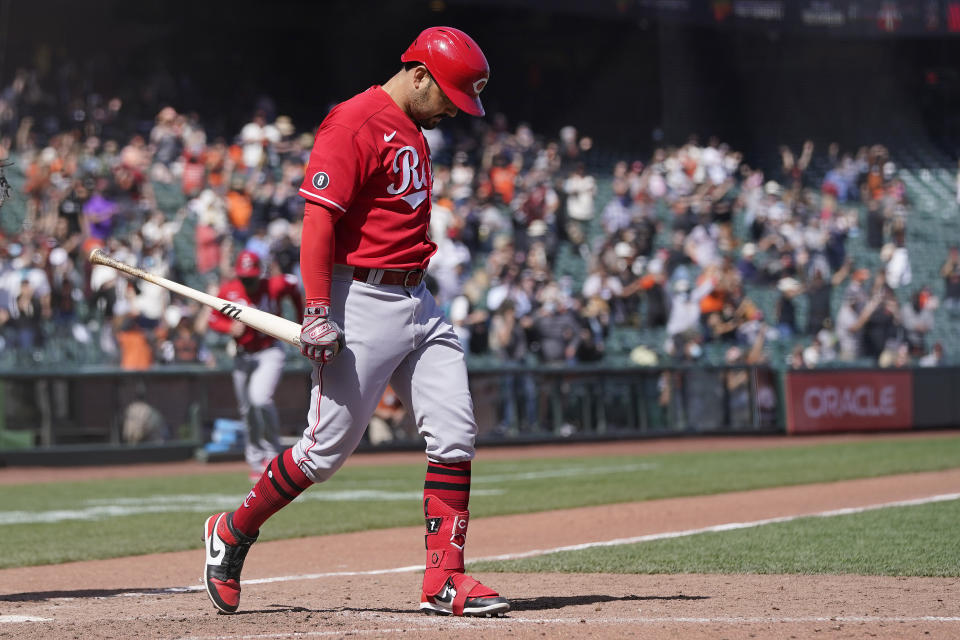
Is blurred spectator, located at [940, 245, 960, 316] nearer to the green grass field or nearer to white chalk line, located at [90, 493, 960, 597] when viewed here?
the green grass field

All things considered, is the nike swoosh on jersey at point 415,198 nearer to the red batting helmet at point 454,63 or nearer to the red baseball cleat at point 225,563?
the red batting helmet at point 454,63

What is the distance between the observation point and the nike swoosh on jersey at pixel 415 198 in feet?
15.6

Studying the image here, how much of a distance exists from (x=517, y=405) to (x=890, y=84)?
16142 mm

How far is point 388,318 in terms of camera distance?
4.75 metres

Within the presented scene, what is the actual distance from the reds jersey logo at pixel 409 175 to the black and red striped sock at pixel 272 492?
101 cm

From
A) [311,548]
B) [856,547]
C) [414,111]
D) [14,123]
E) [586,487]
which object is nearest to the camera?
[414,111]

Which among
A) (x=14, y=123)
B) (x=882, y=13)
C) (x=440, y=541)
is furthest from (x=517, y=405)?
(x=882, y=13)

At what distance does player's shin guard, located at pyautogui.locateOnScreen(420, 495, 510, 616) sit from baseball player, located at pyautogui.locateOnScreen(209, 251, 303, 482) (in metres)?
6.66

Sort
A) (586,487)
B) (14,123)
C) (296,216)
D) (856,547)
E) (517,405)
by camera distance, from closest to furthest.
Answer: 1. (856,547)
2. (586,487)
3. (517,405)
4. (296,216)
5. (14,123)

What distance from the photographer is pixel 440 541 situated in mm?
4871

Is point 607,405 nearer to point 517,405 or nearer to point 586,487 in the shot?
point 517,405

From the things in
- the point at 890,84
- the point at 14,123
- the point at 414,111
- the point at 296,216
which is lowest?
the point at 414,111

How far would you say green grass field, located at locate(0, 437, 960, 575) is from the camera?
7.34 meters

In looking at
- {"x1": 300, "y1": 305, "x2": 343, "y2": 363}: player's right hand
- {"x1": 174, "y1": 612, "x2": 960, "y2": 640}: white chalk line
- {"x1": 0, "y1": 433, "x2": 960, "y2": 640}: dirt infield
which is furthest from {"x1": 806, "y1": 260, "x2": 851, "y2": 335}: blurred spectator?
{"x1": 300, "y1": 305, "x2": 343, "y2": 363}: player's right hand
